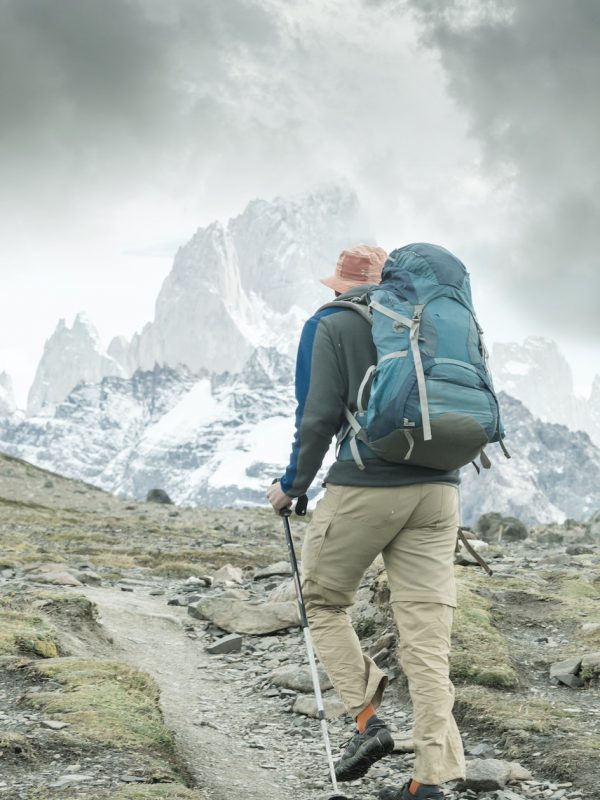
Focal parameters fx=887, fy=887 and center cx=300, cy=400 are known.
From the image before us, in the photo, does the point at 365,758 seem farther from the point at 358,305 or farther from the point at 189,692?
the point at 189,692

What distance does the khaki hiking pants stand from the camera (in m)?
6.24

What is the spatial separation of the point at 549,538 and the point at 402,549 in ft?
94.0

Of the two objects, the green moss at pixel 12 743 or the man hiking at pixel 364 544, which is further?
the green moss at pixel 12 743

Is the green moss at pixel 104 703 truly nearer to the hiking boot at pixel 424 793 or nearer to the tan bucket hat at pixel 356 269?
the hiking boot at pixel 424 793

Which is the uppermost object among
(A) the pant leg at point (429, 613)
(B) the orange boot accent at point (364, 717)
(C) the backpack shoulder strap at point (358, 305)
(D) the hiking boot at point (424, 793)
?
(C) the backpack shoulder strap at point (358, 305)

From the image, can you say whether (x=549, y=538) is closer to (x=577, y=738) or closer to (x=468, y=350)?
(x=577, y=738)

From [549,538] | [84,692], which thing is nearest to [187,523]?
[549,538]

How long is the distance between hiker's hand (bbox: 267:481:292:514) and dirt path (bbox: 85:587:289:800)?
7.12ft

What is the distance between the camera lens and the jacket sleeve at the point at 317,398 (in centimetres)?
649

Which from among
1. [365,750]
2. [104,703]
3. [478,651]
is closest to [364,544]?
[365,750]

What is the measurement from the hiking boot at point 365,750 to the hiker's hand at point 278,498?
5.67 feet

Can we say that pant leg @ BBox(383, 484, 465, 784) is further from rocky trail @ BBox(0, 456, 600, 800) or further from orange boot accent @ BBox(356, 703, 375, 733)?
rocky trail @ BBox(0, 456, 600, 800)

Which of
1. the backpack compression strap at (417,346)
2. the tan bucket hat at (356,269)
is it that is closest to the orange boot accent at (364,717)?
the backpack compression strap at (417,346)

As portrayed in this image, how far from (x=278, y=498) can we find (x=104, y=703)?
2559 millimetres
